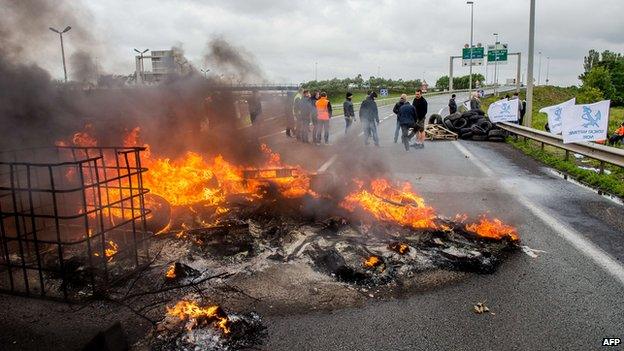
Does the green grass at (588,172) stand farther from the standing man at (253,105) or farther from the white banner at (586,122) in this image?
the standing man at (253,105)

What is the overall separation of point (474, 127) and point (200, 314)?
17.4 m

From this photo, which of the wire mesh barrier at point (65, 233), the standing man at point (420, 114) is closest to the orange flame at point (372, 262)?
the wire mesh barrier at point (65, 233)

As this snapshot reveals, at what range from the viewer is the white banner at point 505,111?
18578mm

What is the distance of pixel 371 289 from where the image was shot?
4.32 m

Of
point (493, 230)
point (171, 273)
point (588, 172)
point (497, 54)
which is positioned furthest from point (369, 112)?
point (497, 54)

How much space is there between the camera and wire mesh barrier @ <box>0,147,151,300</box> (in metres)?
3.93

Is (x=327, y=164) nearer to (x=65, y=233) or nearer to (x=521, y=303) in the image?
(x=65, y=233)

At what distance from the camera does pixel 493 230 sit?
18.6 feet

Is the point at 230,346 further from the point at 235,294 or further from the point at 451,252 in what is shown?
the point at 451,252

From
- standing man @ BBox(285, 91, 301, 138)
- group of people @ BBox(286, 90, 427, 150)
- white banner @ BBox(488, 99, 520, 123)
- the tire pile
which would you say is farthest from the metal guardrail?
standing man @ BBox(285, 91, 301, 138)

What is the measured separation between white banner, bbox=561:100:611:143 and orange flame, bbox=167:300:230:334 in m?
10.2

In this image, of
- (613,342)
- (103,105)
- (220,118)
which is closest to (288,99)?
(220,118)

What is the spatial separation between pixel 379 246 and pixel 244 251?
5.17 feet

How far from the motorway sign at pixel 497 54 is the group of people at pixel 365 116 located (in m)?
35.1
